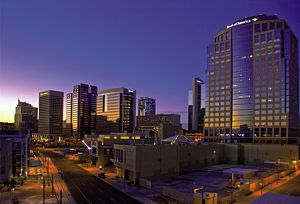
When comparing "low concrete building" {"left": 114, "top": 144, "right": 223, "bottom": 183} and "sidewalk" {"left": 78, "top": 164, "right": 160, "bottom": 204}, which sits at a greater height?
"low concrete building" {"left": 114, "top": 144, "right": 223, "bottom": 183}

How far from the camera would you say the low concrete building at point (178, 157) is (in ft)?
278

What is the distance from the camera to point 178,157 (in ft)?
325

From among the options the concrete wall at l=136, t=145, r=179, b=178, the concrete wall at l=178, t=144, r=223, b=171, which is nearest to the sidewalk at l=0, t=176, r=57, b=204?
the concrete wall at l=136, t=145, r=179, b=178

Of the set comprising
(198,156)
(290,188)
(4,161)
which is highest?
(4,161)

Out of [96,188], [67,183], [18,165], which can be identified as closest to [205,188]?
[96,188]

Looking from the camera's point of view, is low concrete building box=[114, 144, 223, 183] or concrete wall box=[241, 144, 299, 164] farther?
concrete wall box=[241, 144, 299, 164]

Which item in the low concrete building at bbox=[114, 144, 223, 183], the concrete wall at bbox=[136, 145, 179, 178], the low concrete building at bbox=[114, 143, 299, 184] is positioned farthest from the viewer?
the low concrete building at bbox=[114, 143, 299, 184]

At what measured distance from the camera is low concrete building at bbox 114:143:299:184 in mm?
84750

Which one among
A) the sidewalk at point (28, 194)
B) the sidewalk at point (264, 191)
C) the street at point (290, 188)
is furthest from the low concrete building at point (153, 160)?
the street at point (290, 188)

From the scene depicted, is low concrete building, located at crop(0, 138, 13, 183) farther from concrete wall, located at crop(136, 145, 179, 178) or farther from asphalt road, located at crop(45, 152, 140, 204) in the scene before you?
concrete wall, located at crop(136, 145, 179, 178)

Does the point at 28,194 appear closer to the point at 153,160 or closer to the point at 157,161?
the point at 153,160

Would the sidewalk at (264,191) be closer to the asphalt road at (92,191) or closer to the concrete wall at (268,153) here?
the asphalt road at (92,191)

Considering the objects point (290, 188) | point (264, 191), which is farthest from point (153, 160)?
point (290, 188)

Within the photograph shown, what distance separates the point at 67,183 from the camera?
275ft
